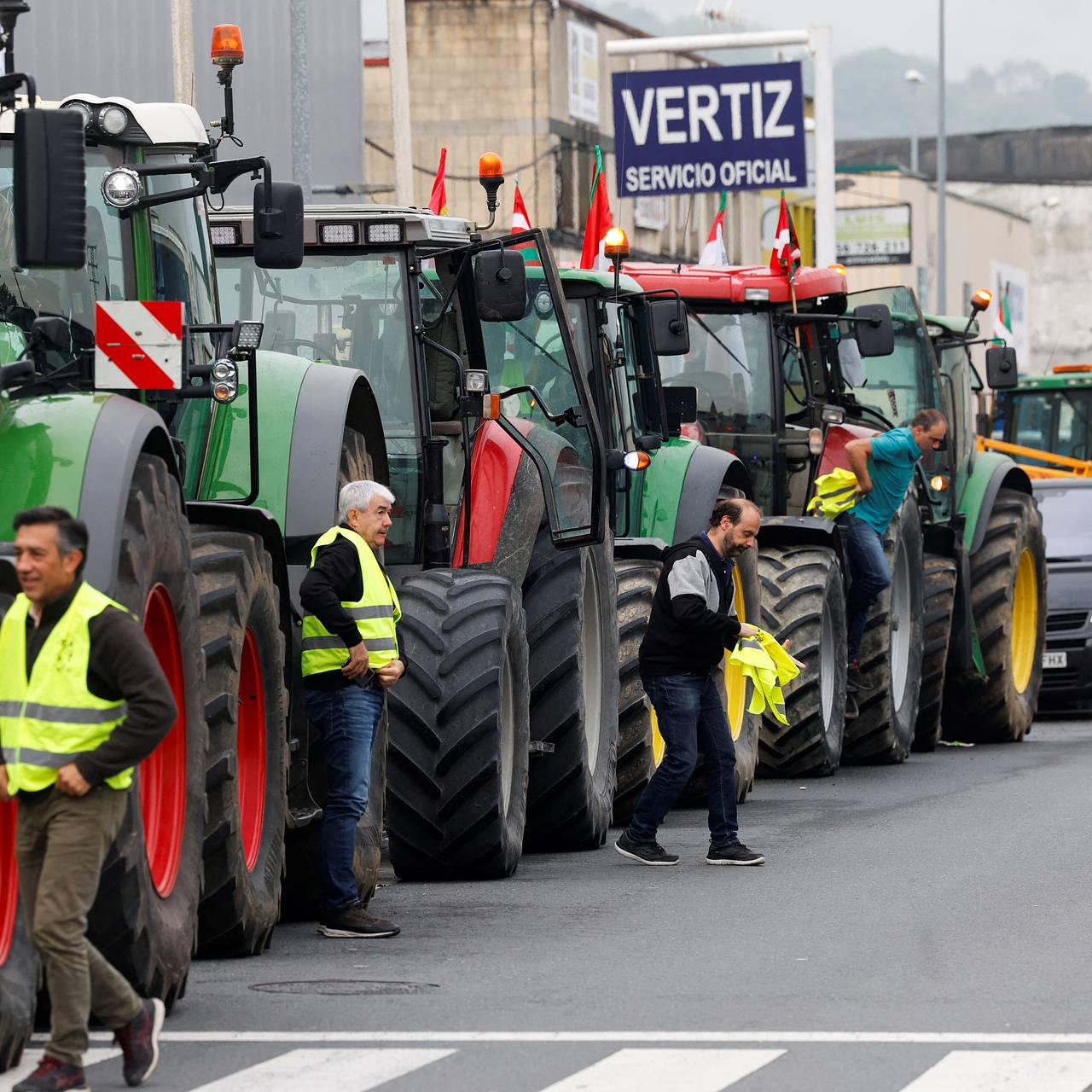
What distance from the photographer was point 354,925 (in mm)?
9891

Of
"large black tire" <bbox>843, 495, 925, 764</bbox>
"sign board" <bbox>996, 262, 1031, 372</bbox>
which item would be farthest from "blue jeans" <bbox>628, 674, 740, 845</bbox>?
"sign board" <bbox>996, 262, 1031, 372</bbox>

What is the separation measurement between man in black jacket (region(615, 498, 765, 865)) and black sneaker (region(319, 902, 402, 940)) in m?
2.65

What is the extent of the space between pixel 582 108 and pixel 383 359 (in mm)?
38698

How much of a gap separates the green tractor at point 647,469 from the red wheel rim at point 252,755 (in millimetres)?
4536

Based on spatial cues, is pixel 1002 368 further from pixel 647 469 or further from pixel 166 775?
pixel 166 775

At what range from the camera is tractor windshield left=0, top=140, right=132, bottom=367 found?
28.7 ft

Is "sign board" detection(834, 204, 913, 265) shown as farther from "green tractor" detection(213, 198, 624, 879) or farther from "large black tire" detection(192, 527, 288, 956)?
"large black tire" detection(192, 527, 288, 956)

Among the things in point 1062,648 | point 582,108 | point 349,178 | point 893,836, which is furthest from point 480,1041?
point 582,108

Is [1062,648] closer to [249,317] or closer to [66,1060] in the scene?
[249,317]

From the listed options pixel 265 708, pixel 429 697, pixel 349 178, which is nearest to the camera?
pixel 265 708

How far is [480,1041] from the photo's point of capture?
7707 millimetres

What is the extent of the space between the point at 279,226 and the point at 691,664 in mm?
3713

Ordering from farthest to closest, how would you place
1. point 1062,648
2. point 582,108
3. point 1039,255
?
point 1039,255, point 582,108, point 1062,648

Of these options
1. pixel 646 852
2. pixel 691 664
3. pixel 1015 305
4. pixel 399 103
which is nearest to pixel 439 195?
pixel 691 664
